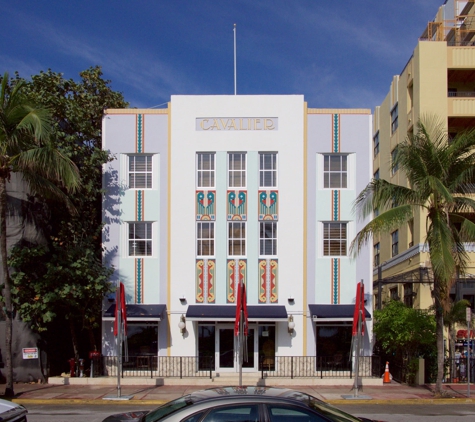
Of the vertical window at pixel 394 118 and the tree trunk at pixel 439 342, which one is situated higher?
the vertical window at pixel 394 118

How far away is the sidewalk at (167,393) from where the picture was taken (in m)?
18.2

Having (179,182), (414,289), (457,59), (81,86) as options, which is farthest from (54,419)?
(457,59)

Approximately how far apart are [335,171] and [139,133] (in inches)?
325

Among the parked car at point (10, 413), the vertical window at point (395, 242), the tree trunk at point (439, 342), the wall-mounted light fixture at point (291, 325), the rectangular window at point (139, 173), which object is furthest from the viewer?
the vertical window at point (395, 242)

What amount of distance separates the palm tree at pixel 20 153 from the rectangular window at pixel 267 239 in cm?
800

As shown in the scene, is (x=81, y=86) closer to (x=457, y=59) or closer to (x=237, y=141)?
(x=237, y=141)

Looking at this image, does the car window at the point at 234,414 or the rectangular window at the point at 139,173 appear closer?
the car window at the point at 234,414

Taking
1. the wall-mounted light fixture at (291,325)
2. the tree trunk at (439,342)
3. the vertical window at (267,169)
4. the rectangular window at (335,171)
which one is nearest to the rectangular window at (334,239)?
the rectangular window at (335,171)

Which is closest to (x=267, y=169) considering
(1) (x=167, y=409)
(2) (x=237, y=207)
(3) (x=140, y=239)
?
(2) (x=237, y=207)

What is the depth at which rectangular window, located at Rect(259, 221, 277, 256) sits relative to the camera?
24141 millimetres

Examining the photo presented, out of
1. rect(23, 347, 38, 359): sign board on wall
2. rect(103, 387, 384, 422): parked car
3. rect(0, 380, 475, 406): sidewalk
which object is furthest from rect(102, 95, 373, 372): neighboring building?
rect(103, 387, 384, 422): parked car

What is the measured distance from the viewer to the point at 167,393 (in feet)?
64.5

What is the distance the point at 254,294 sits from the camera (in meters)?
23.9

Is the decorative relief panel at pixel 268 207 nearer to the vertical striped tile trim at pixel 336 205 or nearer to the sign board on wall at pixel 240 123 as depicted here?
the vertical striped tile trim at pixel 336 205
